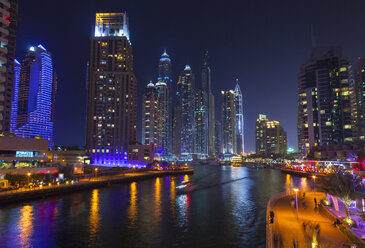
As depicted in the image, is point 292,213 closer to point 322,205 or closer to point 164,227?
point 322,205

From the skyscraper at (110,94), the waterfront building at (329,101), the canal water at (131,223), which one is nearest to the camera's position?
the canal water at (131,223)

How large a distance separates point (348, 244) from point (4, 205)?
51080mm

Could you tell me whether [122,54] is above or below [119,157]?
above

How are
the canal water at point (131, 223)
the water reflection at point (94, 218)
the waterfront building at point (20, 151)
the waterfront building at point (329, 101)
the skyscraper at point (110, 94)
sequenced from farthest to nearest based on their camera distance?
the waterfront building at point (329, 101) → the skyscraper at point (110, 94) → the waterfront building at point (20, 151) → the water reflection at point (94, 218) → the canal water at point (131, 223)

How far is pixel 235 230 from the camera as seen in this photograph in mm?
32812

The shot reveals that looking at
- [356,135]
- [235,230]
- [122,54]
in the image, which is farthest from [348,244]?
[356,135]

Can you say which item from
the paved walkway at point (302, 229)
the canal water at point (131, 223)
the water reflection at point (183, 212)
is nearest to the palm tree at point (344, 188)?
the paved walkway at point (302, 229)

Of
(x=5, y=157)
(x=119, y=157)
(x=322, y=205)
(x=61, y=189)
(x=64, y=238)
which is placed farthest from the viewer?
(x=119, y=157)

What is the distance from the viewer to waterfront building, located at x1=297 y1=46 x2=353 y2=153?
170 metres

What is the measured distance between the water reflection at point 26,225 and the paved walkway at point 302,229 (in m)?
25.3

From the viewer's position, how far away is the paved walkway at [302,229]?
2202 cm

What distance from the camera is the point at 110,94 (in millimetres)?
166375

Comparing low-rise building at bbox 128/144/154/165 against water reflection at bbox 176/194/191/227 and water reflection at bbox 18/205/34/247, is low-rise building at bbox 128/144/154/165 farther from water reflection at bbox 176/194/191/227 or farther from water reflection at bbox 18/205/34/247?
water reflection at bbox 18/205/34/247

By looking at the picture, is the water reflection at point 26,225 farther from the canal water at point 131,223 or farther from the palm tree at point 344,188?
the palm tree at point 344,188
